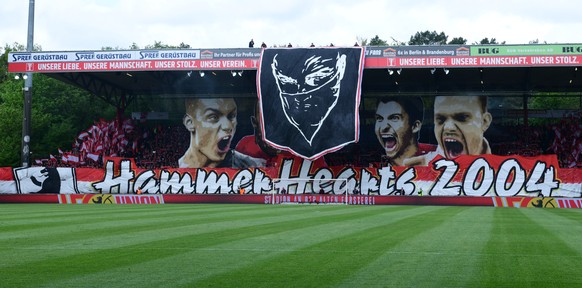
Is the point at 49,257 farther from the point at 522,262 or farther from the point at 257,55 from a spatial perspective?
the point at 257,55

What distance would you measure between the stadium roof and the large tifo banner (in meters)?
6.38

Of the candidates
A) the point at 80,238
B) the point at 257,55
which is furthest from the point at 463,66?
the point at 80,238

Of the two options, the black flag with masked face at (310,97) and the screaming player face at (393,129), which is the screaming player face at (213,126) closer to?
the black flag with masked face at (310,97)

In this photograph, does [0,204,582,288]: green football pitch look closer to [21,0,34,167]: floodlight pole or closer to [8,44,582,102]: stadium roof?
[8,44,582,102]: stadium roof

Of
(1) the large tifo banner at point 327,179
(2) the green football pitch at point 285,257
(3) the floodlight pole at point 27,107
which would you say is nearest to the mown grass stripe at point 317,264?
(2) the green football pitch at point 285,257

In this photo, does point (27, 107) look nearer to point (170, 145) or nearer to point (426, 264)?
point (170, 145)

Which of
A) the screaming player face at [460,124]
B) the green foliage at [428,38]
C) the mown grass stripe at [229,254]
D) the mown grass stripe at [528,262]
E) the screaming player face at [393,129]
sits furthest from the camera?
the green foliage at [428,38]

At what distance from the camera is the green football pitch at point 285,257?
892cm

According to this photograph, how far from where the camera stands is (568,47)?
43000 millimetres

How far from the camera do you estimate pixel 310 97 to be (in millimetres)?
45938

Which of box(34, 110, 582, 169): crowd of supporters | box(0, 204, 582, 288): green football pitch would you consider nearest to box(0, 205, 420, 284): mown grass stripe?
box(0, 204, 582, 288): green football pitch

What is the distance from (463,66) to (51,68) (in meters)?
27.3

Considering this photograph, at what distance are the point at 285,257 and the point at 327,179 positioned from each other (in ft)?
113

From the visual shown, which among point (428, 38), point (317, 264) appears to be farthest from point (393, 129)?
point (428, 38)
